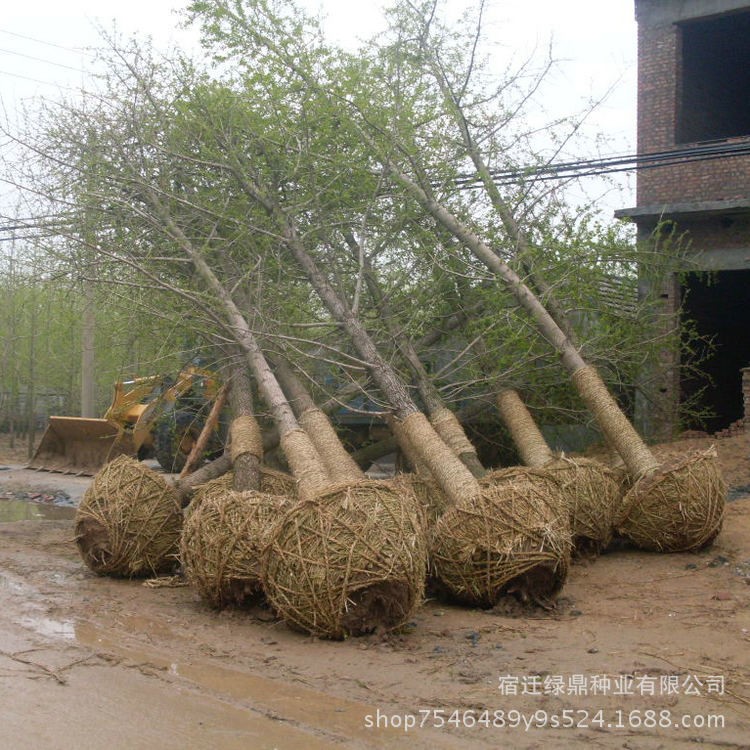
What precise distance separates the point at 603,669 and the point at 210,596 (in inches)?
119

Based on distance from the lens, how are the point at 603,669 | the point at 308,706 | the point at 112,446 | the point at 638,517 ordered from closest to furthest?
the point at 308,706, the point at 603,669, the point at 638,517, the point at 112,446

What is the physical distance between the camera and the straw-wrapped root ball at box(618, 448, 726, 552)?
26.2ft

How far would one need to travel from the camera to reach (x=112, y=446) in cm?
1619

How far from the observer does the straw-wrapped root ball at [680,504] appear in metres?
7.98

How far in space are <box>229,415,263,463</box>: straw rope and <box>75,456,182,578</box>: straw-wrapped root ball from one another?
72 cm

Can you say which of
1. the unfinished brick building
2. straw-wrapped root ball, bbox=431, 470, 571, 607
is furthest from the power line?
straw-wrapped root ball, bbox=431, 470, 571, 607

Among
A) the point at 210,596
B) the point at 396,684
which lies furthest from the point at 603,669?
the point at 210,596

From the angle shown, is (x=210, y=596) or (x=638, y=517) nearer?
(x=210, y=596)

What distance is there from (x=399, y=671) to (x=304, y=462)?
243 cm

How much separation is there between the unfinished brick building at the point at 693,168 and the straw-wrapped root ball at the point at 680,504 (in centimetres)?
441

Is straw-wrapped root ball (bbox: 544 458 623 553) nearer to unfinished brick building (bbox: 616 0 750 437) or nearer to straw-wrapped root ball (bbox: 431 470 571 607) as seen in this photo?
straw-wrapped root ball (bbox: 431 470 571 607)

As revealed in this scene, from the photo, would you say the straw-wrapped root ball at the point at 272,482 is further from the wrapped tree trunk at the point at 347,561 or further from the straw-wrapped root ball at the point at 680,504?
the straw-wrapped root ball at the point at 680,504

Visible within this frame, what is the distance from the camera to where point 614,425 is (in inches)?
351

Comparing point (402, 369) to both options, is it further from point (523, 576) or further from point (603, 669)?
point (603, 669)
